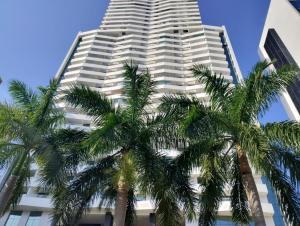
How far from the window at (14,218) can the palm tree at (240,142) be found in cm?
2921

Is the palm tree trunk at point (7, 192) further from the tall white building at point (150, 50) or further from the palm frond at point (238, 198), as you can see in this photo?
the tall white building at point (150, 50)

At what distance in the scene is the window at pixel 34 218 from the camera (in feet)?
112

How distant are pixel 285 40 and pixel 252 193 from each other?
158ft

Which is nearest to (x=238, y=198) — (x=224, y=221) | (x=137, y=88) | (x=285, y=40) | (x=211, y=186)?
(x=211, y=186)

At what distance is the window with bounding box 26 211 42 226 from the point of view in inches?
1341

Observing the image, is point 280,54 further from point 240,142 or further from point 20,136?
point 20,136

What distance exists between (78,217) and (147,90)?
6726 mm

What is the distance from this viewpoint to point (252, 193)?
1125cm

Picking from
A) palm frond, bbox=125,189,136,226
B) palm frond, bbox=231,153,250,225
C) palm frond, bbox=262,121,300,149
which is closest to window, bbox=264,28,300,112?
palm frond, bbox=231,153,250,225

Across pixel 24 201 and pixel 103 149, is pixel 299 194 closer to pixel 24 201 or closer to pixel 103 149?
pixel 103 149

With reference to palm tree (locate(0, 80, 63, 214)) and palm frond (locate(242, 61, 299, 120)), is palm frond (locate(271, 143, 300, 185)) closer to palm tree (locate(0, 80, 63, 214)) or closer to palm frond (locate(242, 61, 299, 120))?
palm frond (locate(242, 61, 299, 120))

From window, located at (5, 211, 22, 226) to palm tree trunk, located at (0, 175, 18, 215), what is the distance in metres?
23.9

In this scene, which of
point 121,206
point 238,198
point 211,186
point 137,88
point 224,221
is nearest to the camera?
point 121,206

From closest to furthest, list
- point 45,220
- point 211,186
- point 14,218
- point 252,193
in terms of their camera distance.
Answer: point 252,193, point 211,186, point 45,220, point 14,218
